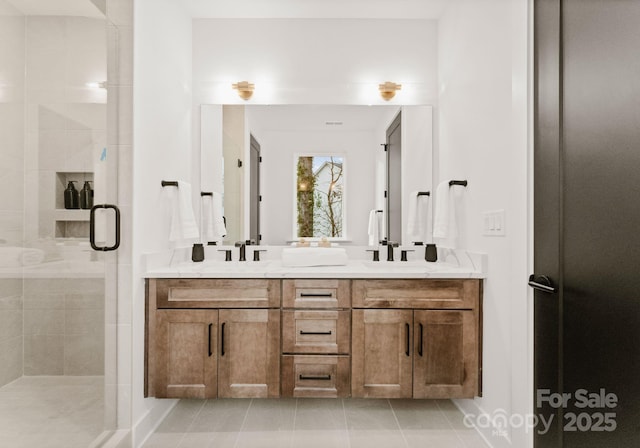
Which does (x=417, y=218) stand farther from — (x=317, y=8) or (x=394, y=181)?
(x=317, y=8)

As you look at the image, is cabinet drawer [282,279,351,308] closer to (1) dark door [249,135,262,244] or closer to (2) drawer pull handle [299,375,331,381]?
(2) drawer pull handle [299,375,331,381]

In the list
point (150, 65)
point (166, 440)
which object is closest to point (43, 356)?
point (166, 440)

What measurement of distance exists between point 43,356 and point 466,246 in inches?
84.8

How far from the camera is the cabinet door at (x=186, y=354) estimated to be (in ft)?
6.74

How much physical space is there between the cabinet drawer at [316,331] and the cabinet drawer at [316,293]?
0.14ft

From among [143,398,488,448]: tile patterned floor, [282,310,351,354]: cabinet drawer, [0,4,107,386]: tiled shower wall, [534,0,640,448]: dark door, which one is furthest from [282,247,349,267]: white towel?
[534,0,640,448]: dark door

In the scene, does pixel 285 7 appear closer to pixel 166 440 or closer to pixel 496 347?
pixel 496 347

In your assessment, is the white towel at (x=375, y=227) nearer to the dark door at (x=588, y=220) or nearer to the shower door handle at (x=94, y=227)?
the dark door at (x=588, y=220)

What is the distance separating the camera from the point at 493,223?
6.47 feet

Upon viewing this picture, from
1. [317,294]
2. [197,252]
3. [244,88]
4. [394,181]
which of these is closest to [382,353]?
[317,294]

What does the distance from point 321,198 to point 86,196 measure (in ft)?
4.94

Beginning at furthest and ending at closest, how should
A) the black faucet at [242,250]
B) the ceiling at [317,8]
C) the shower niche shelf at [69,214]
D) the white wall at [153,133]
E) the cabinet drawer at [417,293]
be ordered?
the black faucet at [242,250], the ceiling at [317,8], the cabinet drawer at [417,293], the white wall at [153,133], the shower niche shelf at [69,214]

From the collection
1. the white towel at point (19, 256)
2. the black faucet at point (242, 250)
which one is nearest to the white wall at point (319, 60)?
the black faucet at point (242, 250)

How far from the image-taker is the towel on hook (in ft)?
9.04
